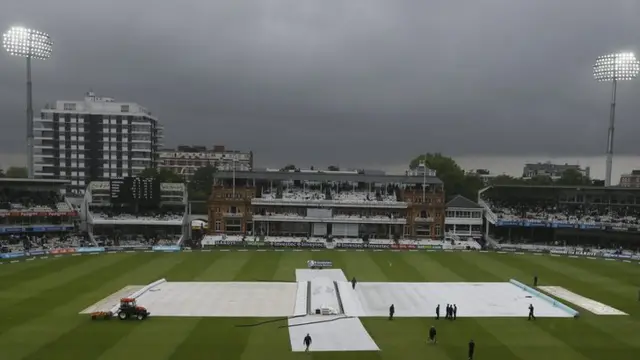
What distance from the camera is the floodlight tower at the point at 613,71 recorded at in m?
68.1

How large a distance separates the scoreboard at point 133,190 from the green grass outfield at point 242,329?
18.0 metres

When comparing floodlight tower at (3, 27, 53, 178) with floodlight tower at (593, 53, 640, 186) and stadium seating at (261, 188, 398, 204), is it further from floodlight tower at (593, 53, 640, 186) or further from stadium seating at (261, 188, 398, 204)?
floodlight tower at (593, 53, 640, 186)

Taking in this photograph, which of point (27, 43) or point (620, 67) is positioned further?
point (620, 67)

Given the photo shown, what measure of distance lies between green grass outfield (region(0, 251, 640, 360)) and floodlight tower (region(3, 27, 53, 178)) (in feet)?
74.1

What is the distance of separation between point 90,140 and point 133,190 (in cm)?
5213

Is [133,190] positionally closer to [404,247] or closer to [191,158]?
[404,247]

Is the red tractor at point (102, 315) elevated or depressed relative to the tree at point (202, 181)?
depressed

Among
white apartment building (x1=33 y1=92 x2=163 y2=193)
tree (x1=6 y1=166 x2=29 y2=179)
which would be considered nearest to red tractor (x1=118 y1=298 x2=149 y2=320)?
white apartment building (x1=33 y1=92 x2=163 y2=193)

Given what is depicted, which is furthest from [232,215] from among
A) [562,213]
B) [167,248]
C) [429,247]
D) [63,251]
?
[562,213]

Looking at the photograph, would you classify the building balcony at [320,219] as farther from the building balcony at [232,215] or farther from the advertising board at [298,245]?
the advertising board at [298,245]

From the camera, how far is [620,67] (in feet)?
224

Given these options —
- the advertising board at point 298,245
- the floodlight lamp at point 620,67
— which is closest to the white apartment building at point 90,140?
the advertising board at point 298,245

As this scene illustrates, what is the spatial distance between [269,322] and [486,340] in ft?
41.2

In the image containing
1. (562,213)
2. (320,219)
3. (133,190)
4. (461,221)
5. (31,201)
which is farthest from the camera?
(562,213)
